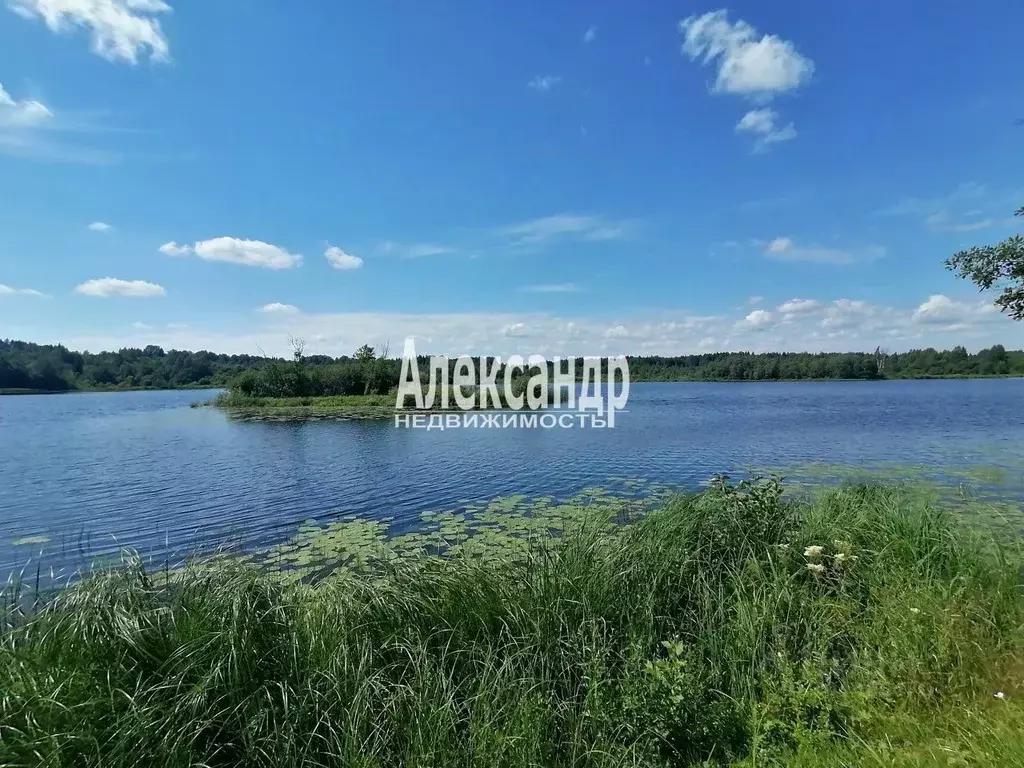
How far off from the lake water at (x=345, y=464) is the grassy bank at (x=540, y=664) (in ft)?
8.39

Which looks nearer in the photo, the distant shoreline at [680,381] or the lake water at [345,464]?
the lake water at [345,464]

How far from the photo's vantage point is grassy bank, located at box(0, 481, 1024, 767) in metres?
3.05

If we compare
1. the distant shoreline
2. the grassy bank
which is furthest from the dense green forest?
the grassy bank

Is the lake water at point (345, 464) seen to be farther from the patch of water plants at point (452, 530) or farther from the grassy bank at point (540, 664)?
the grassy bank at point (540, 664)

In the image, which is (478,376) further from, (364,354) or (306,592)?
(306,592)

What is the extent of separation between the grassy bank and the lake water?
8.39ft

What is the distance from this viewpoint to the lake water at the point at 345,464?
12.8m

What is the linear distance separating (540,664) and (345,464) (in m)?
18.9

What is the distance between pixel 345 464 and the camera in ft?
70.5

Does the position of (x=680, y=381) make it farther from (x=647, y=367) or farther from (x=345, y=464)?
(x=345, y=464)

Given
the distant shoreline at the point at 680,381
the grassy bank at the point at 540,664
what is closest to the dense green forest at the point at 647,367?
the distant shoreline at the point at 680,381

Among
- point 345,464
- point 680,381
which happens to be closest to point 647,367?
point 680,381

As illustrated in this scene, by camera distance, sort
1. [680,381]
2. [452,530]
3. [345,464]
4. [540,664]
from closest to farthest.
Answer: [540,664] → [452,530] → [345,464] → [680,381]

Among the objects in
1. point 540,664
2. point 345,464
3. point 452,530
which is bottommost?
point 345,464
